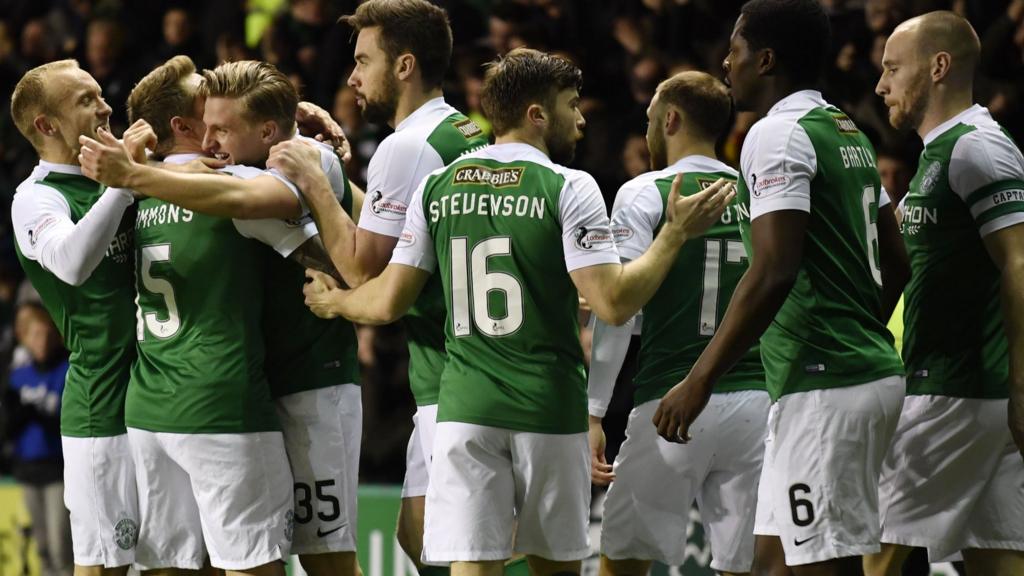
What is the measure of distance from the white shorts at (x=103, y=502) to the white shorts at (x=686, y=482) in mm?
1824

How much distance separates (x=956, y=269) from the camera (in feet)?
16.3

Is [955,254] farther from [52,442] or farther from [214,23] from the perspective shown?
[214,23]

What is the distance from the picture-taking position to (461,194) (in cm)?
469

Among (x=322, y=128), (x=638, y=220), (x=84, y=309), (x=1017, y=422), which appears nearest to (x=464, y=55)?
(x=322, y=128)

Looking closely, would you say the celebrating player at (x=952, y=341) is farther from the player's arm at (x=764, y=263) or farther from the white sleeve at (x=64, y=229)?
the white sleeve at (x=64, y=229)

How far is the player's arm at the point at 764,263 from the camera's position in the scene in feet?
14.0

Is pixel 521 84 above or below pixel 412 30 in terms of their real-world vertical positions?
below

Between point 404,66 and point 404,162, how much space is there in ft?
1.49

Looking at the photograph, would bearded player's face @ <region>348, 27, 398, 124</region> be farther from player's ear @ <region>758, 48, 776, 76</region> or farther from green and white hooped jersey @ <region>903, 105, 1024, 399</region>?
green and white hooped jersey @ <region>903, 105, 1024, 399</region>

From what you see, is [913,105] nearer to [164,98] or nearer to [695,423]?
[695,423]

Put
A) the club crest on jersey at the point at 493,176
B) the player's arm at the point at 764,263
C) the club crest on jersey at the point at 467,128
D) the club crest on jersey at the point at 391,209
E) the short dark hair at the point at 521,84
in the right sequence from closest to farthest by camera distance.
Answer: the player's arm at the point at 764,263, the club crest on jersey at the point at 493,176, the short dark hair at the point at 521,84, the club crest on jersey at the point at 391,209, the club crest on jersey at the point at 467,128

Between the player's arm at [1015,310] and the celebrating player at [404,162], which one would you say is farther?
the celebrating player at [404,162]

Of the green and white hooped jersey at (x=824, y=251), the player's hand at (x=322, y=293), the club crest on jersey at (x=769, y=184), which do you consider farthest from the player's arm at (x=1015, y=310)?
the player's hand at (x=322, y=293)

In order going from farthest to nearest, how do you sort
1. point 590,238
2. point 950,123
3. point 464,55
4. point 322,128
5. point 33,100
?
point 464,55 → point 322,128 → point 33,100 → point 950,123 → point 590,238
